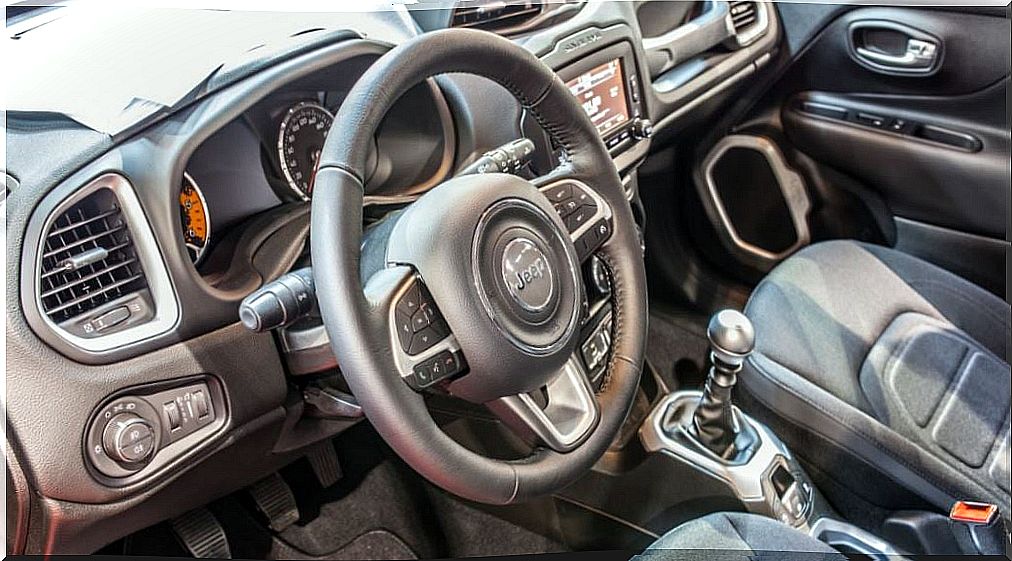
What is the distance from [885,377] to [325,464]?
680 millimetres

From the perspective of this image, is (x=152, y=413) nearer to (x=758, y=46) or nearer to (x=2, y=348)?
(x=2, y=348)

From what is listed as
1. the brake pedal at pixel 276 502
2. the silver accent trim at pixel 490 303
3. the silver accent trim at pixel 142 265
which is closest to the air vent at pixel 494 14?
the silver accent trim at pixel 490 303

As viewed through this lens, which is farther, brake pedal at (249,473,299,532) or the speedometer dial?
brake pedal at (249,473,299,532)

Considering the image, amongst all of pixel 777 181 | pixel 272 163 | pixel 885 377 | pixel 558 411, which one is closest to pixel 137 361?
pixel 272 163

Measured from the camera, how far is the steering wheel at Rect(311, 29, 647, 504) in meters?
0.58

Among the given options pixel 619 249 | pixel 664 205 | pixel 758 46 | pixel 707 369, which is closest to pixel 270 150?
pixel 619 249

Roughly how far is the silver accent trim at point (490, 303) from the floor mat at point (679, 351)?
0.88 feet

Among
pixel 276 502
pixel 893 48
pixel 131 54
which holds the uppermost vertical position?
pixel 131 54

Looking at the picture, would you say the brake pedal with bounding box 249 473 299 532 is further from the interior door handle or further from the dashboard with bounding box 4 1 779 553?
the interior door handle

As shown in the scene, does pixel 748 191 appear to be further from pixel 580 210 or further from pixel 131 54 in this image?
pixel 131 54

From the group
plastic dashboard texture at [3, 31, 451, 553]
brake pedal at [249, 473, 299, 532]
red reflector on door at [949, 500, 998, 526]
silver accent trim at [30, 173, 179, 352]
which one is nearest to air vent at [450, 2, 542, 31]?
plastic dashboard texture at [3, 31, 451, 553]

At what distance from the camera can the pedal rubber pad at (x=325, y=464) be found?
965 mm

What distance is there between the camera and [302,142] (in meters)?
0.79

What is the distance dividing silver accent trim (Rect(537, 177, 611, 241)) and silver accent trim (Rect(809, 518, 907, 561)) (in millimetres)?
420
